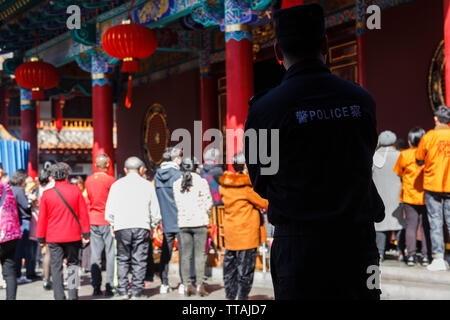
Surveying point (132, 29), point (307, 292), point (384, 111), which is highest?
point (132, 29)

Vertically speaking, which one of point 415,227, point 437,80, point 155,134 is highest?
point 437,80

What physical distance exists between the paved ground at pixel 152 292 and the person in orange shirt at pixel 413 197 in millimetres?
1637

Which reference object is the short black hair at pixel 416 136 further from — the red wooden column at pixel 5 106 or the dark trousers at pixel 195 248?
the red wooden column at pixel 5 106

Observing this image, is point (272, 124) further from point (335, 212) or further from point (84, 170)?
point (84, 170)

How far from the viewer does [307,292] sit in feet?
6.39

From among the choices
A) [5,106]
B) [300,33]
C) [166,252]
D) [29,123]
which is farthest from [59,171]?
[5,106]

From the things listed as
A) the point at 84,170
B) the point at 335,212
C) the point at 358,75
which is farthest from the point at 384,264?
the point at 84,170

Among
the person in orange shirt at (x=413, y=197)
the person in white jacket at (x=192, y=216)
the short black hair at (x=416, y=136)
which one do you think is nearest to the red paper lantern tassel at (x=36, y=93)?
the person in white jacket at (x=192, y=216)

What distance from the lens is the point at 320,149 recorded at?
194 cm

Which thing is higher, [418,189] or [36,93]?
[36,93]

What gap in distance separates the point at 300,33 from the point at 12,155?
10.5m

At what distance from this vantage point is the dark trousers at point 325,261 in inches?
75.9

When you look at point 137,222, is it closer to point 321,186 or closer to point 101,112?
point 321,186

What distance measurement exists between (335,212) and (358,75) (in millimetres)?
7802
